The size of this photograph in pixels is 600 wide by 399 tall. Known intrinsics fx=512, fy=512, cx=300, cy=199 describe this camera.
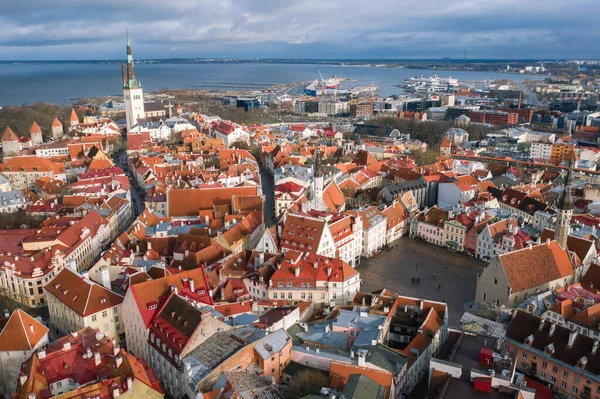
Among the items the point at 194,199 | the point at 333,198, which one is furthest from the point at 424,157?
the point at 194,199

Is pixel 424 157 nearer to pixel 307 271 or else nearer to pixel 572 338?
pixel 307 271

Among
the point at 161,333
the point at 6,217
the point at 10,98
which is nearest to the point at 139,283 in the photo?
the point at 161,333

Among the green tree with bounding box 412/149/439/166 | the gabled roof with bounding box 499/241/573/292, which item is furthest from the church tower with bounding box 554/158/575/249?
the green tree with bounding box 412/149/439/166

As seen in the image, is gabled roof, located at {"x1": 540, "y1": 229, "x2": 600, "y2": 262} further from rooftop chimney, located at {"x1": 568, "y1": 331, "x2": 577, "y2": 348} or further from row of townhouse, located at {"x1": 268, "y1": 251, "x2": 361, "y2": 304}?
row of townhouse, located at {"x1": 268, "y1": 251, "x2": 361, "y2": 304}

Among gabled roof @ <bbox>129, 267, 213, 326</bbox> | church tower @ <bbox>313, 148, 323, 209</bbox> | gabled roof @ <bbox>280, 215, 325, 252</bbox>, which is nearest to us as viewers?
gabled roof @ <bbox>129, 267, 213, 326</bbox>

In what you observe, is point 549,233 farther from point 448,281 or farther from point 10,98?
point 10,98
